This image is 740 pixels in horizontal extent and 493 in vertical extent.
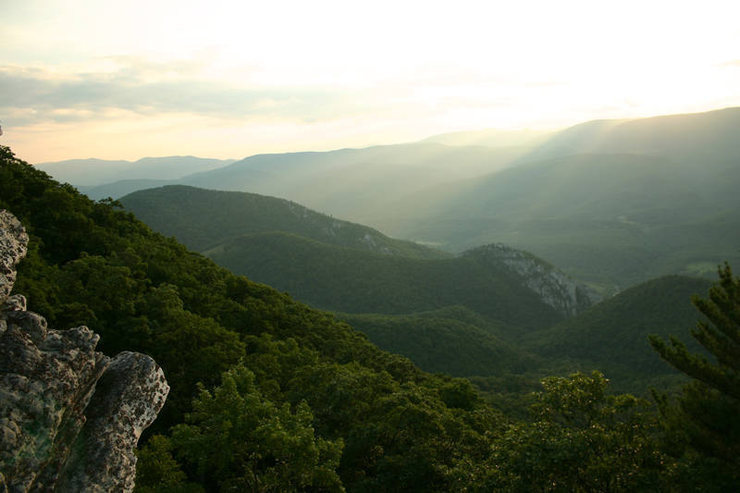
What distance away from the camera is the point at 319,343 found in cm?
5306

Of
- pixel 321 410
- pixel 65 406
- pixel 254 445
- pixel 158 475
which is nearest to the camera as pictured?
pixel 65 406

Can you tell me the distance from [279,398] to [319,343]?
23798 millimetres

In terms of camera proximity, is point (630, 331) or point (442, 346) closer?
point (442, 346)

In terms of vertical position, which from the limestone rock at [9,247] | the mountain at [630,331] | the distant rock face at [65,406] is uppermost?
the limestone rock at [9,247]

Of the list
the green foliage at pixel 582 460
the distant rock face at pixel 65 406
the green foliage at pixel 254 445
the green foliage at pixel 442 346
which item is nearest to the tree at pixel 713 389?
the green foliage at pixel 582 460

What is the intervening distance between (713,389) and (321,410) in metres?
23.6

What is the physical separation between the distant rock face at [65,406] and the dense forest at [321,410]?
371 centimetres

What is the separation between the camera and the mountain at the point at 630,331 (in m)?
138

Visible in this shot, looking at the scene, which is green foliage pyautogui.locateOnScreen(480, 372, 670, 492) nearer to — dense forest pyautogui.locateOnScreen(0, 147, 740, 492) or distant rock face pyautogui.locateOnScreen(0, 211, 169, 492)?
dense forest pyautogui.locateOnScreen(0, 147, 740, 492)

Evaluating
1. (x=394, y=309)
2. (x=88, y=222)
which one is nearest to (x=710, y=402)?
(x=88, y=222)

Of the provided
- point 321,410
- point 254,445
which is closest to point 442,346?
point 321,410

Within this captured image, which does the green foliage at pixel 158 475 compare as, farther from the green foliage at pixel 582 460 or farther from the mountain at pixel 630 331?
the mountain at pixel 630 331

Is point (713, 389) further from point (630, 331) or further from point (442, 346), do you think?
point (630, 331)

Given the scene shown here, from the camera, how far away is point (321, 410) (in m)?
28.7
